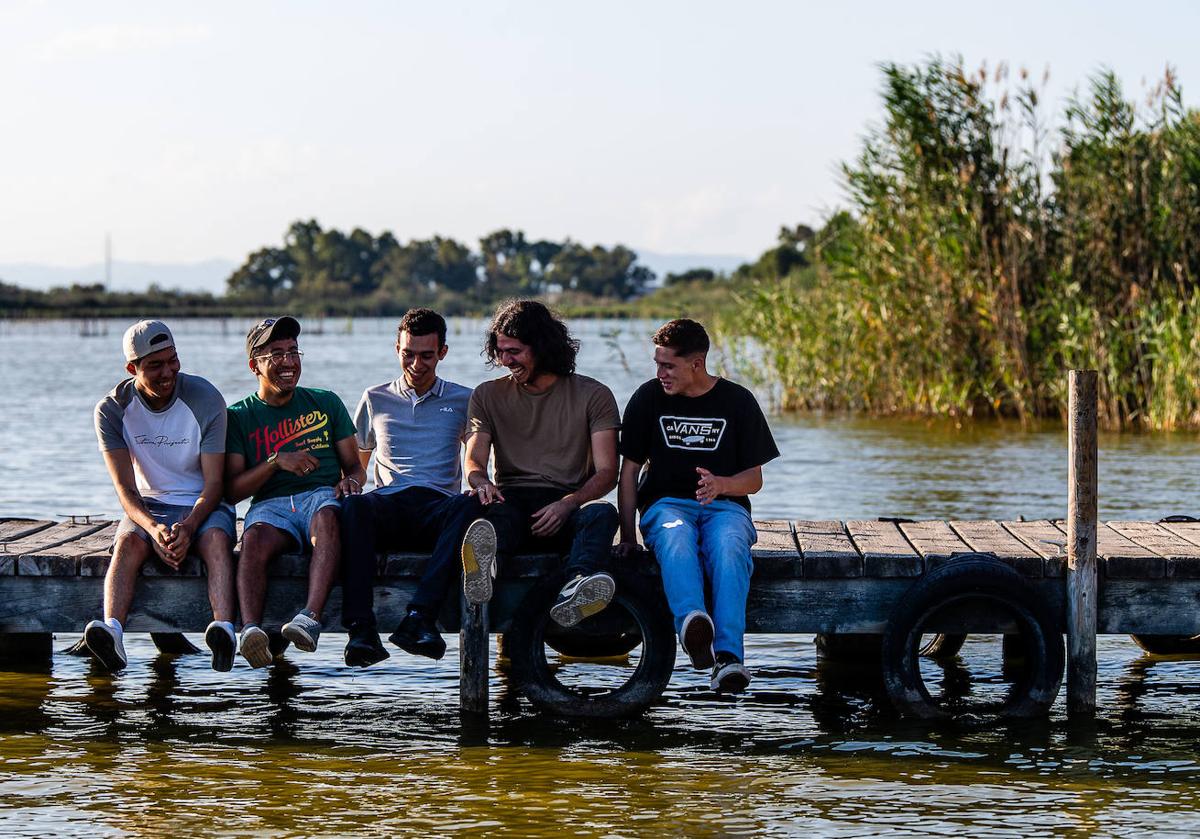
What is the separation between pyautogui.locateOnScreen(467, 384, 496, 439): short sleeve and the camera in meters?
7.18

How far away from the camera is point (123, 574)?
6.97m

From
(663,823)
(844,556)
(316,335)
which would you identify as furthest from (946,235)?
(316,335)

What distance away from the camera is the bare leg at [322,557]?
6855 mm

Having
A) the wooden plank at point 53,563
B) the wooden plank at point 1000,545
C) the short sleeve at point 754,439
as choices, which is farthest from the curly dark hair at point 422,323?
the wooden plank at point 1000,545

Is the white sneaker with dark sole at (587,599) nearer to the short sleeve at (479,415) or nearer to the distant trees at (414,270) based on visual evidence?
the short sleeve at (479,415)

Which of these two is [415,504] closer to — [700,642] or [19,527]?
[700,642]

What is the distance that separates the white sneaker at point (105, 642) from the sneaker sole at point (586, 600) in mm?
1809

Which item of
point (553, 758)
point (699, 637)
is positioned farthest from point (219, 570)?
point (699, 637)

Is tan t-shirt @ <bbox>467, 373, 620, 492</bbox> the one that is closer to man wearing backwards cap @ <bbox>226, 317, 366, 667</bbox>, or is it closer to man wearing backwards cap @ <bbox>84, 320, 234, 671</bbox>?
man wearing backwards cap @ <bbox>226, 317, 366, 667</bbox>

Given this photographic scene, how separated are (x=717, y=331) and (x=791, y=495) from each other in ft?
28.8

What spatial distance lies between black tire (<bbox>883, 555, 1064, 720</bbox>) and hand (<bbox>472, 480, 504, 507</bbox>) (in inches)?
69.9

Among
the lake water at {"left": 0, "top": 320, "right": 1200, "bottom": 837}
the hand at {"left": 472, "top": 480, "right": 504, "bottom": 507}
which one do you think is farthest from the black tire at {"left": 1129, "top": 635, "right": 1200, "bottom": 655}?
the hand at {"left": 472, "top": 480, "right": 504, "bottom": 507}

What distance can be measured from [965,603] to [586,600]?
1737 millimetres

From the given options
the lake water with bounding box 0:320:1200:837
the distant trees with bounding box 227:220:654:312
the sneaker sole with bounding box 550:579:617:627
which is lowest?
the lake water with bounding box 0:320:1200:837
